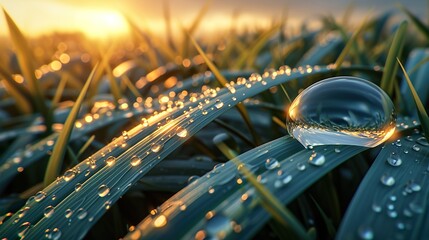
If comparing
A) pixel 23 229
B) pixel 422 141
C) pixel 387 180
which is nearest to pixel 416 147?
pixel 422 141

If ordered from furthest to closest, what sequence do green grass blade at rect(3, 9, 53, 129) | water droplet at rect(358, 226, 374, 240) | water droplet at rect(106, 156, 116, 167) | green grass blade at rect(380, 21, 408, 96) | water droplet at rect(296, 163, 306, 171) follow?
green grass blade at rect(3, 9, 53, 129), green grass blade at rect(380, 21, 408, 96), water droplet at rect(106, 156, 116, 167), water droplet at rect(296, 163, 306, 171), water droplet at rect(358, 226, 374, 240)

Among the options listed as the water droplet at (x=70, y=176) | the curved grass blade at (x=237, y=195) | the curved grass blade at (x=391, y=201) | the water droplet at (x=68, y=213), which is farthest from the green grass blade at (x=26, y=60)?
the curved grass blade at (x=391, y=201)

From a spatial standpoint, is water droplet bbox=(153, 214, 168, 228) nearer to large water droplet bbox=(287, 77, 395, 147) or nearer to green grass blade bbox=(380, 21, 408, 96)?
large water droplet bbox=(287, 77, 395, 147)

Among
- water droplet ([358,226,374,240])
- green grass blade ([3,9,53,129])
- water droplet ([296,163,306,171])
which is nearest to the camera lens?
water droplet ([358,226,374,240])

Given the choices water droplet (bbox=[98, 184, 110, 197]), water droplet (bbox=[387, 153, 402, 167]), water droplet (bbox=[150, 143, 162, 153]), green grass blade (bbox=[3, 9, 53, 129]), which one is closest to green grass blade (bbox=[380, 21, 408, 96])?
water droplet (bbox=[387, 153, 402, 167])

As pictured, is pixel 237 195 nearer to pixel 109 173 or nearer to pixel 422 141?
pixel 109 173

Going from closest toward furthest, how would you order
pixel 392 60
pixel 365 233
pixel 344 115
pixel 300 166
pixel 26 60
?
pixel 365 233, pixel 300 166, pixel 344 115, pixel 392 60, pixel 26 60

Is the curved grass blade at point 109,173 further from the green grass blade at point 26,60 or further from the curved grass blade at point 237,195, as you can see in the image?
the green grass blade at point 26,60
